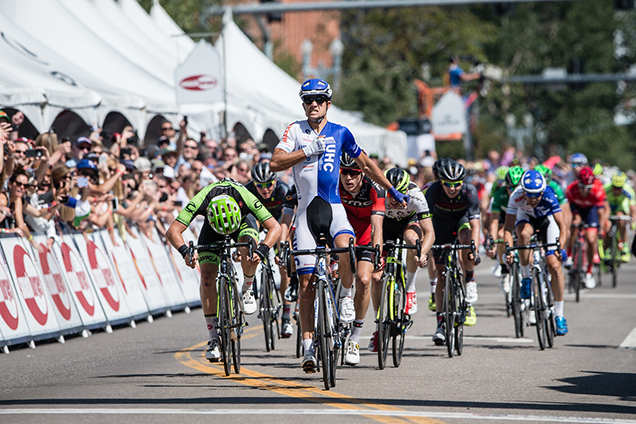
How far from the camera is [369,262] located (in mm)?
9414

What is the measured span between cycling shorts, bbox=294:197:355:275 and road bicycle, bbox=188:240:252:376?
88cm

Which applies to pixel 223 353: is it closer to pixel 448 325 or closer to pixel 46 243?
pixel 448 325

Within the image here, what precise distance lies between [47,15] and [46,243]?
809cm

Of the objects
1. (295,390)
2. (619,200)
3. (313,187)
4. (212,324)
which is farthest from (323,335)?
(619,200)

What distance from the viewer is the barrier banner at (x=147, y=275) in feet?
47.1

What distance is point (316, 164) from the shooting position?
8.65 m

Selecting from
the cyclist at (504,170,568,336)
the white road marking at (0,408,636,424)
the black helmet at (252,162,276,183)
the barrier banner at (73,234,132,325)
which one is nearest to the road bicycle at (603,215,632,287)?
the cyclist at (504,170,568,336)

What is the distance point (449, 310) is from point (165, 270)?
18.4ft

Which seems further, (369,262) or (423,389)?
(369,262)

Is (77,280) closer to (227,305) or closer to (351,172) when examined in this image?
(227,305)

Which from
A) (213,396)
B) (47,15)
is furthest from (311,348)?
(47,15)

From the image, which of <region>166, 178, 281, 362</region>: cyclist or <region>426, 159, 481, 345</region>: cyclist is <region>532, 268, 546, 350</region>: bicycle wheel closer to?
<region>426, 159, 481, 345</region>: cyclist

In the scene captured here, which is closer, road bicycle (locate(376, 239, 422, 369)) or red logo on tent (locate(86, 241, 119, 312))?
road bicycle (locate(376, 239, 422, 369))

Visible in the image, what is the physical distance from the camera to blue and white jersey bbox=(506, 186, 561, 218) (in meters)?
12.2
